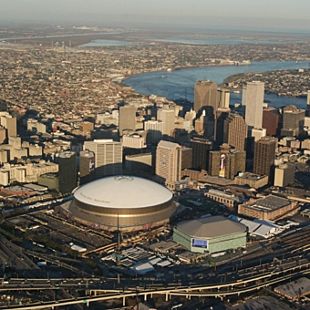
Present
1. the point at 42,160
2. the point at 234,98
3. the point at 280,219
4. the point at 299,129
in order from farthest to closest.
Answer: the point at 234,98 < the point at 299,129 < the point at 42,160 < the point at 280,219

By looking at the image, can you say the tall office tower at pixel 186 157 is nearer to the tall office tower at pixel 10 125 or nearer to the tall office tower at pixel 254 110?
the tall office tower at pixel 254 110

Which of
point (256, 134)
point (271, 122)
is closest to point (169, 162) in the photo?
point (256, 134)

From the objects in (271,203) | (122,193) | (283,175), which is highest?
(122,193)

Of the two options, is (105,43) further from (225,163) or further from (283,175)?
(283,175)

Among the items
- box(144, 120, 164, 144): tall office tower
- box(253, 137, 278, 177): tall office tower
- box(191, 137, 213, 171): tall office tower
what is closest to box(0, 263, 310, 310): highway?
box(253, 137, 278, 177): tall office tower

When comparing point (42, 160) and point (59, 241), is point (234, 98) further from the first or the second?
point (59, 241)

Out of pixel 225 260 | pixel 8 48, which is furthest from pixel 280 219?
pixel 8 48

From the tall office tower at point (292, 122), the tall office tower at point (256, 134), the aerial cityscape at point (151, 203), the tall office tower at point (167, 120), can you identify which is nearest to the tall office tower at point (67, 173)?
the aerial cityscape at point (151, 203)
